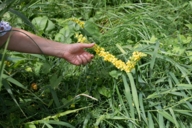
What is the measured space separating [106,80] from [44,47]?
42cm

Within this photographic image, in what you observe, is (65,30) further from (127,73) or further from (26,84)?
(127,73)

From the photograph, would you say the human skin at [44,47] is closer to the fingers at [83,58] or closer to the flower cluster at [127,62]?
the fingers at [83,58]

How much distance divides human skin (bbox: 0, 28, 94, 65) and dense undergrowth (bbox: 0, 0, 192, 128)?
0.07 meters

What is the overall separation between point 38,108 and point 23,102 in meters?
0.12

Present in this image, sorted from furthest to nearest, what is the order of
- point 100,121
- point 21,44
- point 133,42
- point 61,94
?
point 133,42
point 61,94
point 100,121
point 21,44

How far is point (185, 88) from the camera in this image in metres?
1.94

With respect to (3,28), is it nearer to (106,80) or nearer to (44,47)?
(44,47)

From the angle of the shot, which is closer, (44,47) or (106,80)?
(44,47)

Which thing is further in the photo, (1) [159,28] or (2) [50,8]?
(2) [50,8]

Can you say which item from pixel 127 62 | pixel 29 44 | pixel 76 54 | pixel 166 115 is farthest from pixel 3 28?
pixel 166 115

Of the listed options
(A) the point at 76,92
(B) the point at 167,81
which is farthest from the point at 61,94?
(B) the point at 167,81

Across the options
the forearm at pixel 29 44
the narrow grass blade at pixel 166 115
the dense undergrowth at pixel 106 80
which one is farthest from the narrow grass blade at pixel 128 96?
the forearm at pixel 29 44

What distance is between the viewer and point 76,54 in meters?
1.85

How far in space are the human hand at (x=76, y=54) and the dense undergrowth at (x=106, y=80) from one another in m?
0.11
